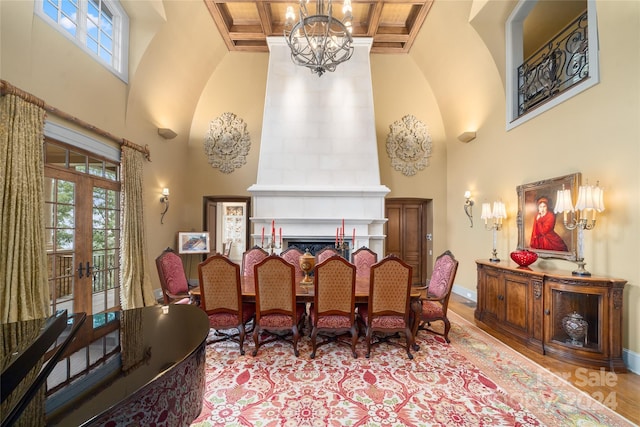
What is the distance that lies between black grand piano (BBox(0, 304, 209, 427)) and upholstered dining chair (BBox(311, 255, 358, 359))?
1241mm

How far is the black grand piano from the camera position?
2.68ft

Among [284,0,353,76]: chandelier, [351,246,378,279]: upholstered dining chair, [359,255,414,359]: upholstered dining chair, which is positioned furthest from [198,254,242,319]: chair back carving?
[284,0,353,76]: chandelier

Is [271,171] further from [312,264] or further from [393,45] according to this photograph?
[393,45]

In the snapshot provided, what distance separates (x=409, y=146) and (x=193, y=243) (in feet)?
17.7

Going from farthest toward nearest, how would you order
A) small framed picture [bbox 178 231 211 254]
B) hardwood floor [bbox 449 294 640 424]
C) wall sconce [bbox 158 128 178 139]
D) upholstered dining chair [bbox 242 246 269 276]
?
small framed picture [bbox 178 231 211 254], wall sconce [bbox 158 128 178 139], upholstered dining chair [bbox 242 246 269 276], hardwood floor [bbox 449 294 640 424]

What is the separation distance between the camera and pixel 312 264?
2965 mm

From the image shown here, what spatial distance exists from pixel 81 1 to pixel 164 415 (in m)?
4.92

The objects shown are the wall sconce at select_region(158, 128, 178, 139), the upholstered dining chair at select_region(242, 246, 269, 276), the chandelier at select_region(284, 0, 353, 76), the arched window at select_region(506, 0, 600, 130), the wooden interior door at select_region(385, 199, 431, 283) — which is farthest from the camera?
the wooden interior door at select_region(385, 199, 431, 283)

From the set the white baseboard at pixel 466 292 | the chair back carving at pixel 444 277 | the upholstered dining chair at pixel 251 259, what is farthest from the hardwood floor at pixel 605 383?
the upholstered dining chair at pixel 251 259

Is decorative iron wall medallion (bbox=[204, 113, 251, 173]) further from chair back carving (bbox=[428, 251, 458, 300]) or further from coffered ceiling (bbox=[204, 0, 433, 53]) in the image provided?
chair back carving (bbox=[428, 251, 458, 300])

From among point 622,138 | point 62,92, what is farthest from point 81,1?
point 622,138

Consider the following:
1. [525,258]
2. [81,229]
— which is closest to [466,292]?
[525,258]

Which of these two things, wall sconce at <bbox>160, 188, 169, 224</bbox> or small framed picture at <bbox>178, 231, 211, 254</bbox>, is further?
small framed picture at <bbox>178, 231, 211, 254</bbox>

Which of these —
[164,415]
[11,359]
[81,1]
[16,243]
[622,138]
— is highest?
[81,1]
